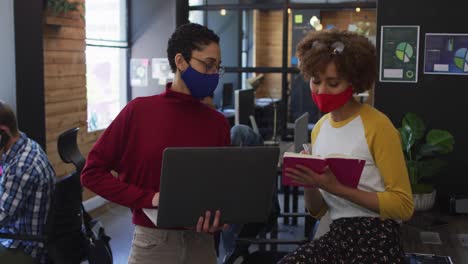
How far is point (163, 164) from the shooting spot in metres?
1.66

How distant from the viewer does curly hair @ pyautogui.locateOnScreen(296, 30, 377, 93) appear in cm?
181

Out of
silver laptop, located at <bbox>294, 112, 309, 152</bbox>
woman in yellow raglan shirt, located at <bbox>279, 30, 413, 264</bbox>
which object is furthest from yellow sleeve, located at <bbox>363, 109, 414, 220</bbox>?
silver laptop, located at <bbox>294, 112, 309, 152</bbox>

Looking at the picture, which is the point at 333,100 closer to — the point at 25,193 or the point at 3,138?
the point at 25,193

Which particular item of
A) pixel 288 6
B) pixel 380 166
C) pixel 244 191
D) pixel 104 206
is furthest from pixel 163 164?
pixel 288 6

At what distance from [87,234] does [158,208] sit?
1402mm

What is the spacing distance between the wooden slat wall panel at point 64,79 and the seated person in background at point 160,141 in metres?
3.27

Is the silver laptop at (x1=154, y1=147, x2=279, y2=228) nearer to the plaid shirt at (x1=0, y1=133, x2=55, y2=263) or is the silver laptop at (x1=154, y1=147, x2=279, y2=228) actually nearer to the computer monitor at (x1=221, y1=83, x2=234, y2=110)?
the plaid shirt at (x1=0, y1=133, x2=55, y2=263)

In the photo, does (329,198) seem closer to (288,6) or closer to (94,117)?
(94,117)

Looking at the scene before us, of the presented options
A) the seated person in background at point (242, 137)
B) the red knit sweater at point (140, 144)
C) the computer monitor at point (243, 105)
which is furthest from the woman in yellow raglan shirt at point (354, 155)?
the computer monitor at point (243, 105)

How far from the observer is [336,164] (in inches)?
66.1

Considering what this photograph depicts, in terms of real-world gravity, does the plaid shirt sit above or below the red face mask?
below

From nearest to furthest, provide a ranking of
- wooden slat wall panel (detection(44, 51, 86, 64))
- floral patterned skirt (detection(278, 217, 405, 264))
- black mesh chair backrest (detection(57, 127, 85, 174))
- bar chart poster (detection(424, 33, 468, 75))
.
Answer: floral patterned skirt (detection(278, 217, 405, 264)), black mesh chair backrest (detection(57, 127, 85, 174)), bar chart poster (detection(424, 33, 468, 75)), wooden slat wall panel (detection(44, 51, 86, 64))

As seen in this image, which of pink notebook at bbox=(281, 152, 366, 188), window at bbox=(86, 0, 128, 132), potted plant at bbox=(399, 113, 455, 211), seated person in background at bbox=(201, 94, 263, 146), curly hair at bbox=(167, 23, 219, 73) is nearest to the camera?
pink notebook at bbox=(281, 152, 366, 188)

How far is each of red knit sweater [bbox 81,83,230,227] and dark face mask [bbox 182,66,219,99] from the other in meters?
0.03
